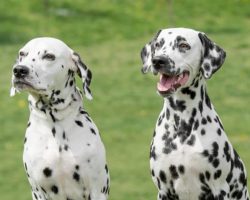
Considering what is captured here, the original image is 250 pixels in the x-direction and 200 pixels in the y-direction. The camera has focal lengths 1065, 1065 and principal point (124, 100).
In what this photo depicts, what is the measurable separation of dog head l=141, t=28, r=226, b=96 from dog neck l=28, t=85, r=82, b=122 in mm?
865

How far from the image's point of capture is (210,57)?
10.1 m

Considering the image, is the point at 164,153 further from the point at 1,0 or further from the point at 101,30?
the point at 1,0

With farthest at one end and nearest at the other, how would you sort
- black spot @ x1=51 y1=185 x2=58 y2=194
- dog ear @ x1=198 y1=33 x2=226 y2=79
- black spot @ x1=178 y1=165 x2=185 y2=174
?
1. black spot @ x1=51 y1=185 x2=58 y2=194
2. black spot @ x1=178 y1=165 x2=185 y2=174
3. dog ear @ x1=198 y1=33 x2=226 y2=79

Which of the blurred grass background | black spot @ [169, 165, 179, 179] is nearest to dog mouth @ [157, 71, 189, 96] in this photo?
black spot @ [169, 165, 179, 179]

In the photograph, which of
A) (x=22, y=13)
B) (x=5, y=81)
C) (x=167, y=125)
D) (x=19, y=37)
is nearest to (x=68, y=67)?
(x=167, y=125)

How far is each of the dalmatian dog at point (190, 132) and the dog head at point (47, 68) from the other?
0.73 metres

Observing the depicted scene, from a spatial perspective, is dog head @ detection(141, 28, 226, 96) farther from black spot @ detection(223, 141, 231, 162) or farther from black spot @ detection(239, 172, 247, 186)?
black spot @ detection(239, 172, 247, 186)

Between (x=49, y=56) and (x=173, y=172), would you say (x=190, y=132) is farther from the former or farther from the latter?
(x=49, y=56)

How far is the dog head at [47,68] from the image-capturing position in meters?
10.2

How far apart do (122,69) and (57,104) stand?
1866 cm

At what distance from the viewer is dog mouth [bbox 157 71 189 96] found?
32.2ft

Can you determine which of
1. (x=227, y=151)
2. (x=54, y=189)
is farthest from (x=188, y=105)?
(x=54, y=189)

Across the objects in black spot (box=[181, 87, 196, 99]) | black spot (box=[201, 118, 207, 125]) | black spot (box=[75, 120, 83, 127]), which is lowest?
black spot (box=[201, 118, 207, 125])

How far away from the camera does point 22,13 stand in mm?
38719
